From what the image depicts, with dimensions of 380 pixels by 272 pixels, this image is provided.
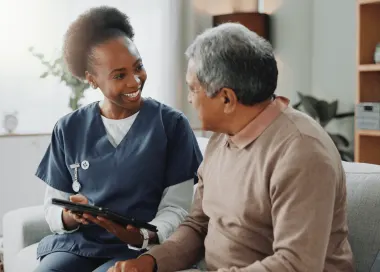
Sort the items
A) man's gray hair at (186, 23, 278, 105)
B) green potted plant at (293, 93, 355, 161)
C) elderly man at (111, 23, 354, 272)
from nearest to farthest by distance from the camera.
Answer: elderly man at (111, 23, 354, 272)
man's gray hair at (186, 23, 278, 105)
green potted plant at (293, 93, 355, 161)

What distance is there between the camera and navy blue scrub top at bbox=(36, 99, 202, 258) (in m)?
1.61

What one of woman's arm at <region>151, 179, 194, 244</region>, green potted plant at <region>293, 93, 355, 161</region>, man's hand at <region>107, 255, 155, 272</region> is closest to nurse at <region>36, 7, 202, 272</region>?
woman's arm at <region>151, 179, 194, 244</region>

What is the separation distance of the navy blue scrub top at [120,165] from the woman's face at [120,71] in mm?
74

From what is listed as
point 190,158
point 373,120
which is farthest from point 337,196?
point 373,120

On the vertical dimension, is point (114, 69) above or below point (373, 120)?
above

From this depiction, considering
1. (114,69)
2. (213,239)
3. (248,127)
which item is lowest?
(213,239)

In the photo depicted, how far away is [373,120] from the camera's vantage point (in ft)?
10.6

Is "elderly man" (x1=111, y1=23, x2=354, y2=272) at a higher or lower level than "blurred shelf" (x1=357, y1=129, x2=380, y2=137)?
higher

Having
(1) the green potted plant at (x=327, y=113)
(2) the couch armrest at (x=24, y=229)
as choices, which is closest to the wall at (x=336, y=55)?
(1) the green potted plant at (x=327, y=113)

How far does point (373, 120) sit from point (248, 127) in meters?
2.17

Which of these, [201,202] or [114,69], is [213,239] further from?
[114,69]

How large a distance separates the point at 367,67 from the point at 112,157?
2.10m

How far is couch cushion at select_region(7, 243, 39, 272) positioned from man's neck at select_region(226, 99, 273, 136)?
3.15 ft

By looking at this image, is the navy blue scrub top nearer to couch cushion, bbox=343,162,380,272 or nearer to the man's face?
the man's face
